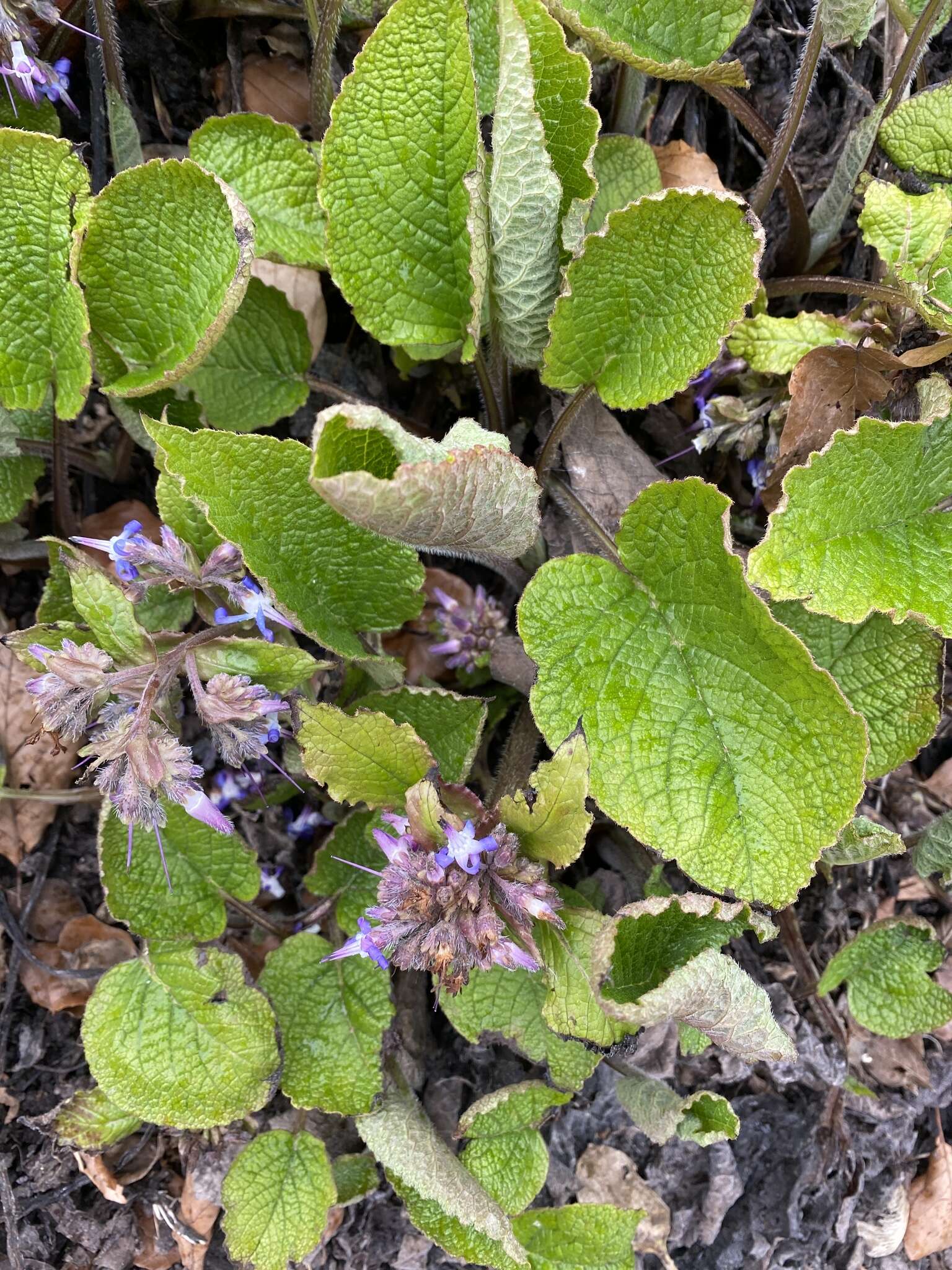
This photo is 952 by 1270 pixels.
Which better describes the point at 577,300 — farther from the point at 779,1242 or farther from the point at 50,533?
the point at 779,1242

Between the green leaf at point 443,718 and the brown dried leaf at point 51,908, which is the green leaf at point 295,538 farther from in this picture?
the brown dried leaf at point 51,908

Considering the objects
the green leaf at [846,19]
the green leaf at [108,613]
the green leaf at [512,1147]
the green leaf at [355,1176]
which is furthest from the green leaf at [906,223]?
the green leaf at [355,1176]

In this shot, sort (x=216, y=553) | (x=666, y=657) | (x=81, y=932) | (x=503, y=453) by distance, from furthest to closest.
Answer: (x=81, y=932), (x=666, y=657), (x=216, y=553), (x=503, y=453)

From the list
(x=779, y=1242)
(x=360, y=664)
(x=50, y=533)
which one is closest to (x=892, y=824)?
(x=779, y=1242)

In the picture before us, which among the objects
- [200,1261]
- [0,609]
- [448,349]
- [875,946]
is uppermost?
[448,349]

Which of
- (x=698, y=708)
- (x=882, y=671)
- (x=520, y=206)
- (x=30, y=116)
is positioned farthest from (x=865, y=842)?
(x=30, y=116)

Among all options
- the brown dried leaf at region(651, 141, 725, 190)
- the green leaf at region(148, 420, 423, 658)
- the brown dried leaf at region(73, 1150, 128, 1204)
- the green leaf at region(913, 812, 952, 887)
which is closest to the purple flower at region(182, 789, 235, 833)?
the green leaf at region(148, 420, 423, 658)
